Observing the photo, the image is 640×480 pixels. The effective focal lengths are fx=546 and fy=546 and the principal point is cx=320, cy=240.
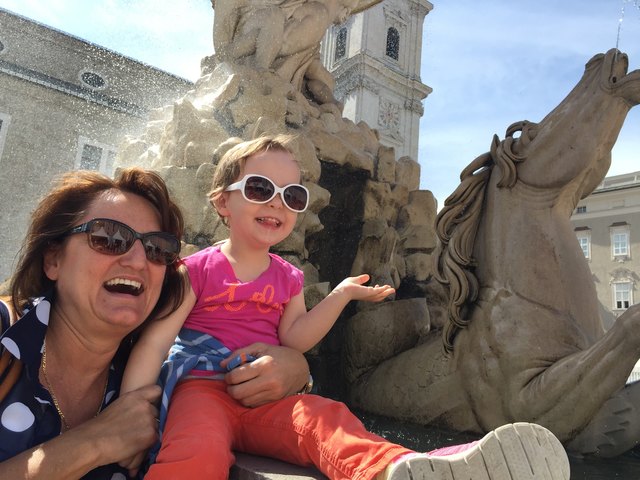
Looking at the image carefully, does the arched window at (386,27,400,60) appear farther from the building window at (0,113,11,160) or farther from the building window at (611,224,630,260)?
the building window at (0,113,11,160)

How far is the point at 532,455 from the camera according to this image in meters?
1.14

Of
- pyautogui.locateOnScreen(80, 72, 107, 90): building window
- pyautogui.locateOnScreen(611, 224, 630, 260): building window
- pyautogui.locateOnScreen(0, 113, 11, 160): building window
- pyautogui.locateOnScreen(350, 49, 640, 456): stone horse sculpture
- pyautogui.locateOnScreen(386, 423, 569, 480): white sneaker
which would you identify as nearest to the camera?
pyautogui.locateOnScreen(386, 423, 569, 480): white sneaker

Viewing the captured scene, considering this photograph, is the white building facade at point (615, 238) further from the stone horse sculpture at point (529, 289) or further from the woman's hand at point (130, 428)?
the woman's hand at point (130, 428)

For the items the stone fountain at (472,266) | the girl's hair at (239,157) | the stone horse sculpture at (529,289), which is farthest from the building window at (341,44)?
the girl's hair at (239,157)

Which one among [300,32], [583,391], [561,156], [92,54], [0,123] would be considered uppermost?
[92,54]

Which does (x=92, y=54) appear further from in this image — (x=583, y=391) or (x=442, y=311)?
(x=583, y=391)

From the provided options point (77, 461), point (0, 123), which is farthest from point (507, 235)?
point (0, 123)

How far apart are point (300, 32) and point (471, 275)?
10.6 feet

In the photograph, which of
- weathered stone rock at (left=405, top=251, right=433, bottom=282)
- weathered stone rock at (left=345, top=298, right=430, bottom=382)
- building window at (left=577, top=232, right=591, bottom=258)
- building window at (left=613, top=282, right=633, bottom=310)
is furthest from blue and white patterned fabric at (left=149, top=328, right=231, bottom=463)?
building window at (left=577, top=232, right=591, bottom=258)

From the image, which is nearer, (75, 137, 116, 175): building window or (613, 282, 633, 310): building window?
(75, 137, 116, 175): building window

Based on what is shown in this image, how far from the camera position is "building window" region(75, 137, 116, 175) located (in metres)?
19.2

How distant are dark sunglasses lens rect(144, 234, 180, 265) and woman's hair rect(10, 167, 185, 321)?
6 cm

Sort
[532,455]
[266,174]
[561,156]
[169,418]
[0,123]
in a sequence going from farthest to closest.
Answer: [0,123], [561,156], [266,174], [169,418], [532,455]

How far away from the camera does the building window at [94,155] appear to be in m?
19.2
